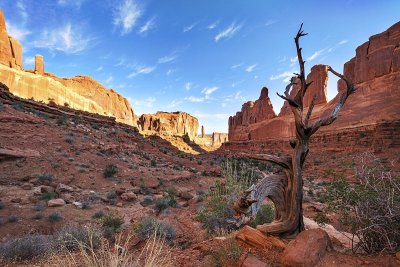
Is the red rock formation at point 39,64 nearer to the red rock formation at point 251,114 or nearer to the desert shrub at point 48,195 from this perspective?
the red rock formation at point 251,114

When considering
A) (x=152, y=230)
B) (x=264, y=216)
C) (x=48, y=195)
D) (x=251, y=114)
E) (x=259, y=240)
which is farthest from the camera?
(x=251, y=114)

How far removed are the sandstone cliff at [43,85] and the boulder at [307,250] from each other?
181ft

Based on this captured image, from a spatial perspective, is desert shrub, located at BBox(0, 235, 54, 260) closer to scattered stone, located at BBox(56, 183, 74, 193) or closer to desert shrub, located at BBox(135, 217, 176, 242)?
desert shrub, located at BBox(135, 217, 176, 242)

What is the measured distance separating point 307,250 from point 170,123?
348ft

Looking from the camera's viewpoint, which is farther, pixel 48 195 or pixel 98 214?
pixel 48 195

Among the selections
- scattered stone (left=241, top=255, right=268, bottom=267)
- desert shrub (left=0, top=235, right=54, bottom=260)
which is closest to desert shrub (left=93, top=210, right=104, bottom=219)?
desert shrub (left=0, top=235, right=54, bottom=260)

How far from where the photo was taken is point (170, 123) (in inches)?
4259

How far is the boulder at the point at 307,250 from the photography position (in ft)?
10.7

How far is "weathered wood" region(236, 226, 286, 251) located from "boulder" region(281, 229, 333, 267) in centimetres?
53

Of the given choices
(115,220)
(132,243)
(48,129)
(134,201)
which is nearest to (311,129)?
(132,243)

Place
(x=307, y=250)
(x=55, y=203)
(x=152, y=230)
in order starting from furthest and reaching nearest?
(x=55, y=203) < (x=152, y=230) < (x=307, y=250)

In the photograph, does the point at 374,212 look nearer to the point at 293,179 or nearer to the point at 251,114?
the point at 293,179

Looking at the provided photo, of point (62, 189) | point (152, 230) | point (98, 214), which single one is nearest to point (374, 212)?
point (152, 230)

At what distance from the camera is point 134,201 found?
11.3 meters
